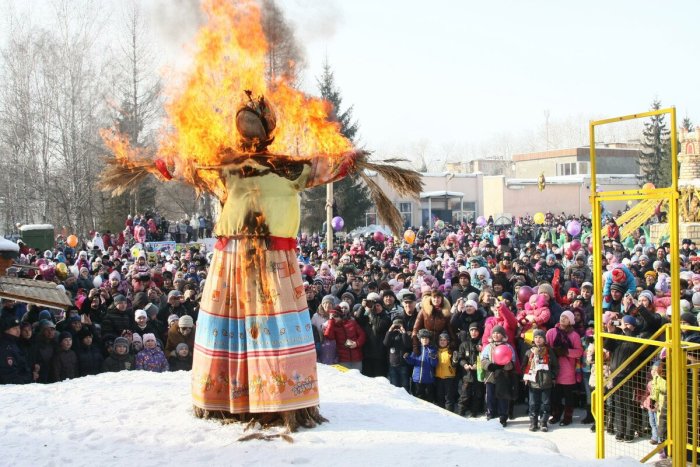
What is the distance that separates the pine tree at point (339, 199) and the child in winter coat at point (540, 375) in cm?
2871

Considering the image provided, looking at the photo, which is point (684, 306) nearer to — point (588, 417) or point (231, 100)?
point (588, 417)

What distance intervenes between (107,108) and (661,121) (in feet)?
131

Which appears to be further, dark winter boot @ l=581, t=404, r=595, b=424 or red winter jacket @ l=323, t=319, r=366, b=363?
red winter jacket @ l=323, t=319, r=366, b=363

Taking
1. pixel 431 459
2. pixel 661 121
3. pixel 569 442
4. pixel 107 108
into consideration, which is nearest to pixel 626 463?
pixel 431 459

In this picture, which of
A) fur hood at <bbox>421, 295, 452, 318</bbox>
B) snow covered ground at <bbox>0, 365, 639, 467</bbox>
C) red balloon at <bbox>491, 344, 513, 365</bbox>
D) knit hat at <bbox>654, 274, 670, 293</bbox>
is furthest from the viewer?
knit hat at <bbox>654, 274, 670, 293</bbox>

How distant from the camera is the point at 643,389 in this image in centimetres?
888

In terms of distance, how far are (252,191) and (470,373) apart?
568cm

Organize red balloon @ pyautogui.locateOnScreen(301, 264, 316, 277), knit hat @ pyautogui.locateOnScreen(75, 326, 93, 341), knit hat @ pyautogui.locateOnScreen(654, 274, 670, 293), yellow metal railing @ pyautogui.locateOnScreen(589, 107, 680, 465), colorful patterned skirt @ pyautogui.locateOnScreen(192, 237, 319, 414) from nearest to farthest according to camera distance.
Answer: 1. yellow metal railing @ pyautogui.locateOnScreen(589, 107, 680, 465)
2. colorful patterned skirt @ pyautogui.locateOnScreen(192, 237, 319, 414)
3. knit hat @ pyautogui.locateOnScreen(75, 326, 93, 341)
4. knit hat @ pyautogui.locateOnScreen(654, 274, 670, 293)
5. red balloon @ pyautogui.locateOnScreen(301, 264, 316, 277)

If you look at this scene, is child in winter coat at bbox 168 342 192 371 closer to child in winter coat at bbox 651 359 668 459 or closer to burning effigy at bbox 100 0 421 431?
burning effigy at bbox 100 0 421 431

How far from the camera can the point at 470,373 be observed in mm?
10477

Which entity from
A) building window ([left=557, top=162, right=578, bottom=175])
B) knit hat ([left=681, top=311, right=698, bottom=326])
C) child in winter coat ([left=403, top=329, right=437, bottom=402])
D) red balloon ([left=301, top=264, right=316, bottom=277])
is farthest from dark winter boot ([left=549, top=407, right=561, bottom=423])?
building window ([left=557, top=162, right=578, bottom=175])

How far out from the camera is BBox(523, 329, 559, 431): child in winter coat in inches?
390

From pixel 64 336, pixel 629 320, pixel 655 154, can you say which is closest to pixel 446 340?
pixel 629 320

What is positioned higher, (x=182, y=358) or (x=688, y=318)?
(x=688, y=318)
